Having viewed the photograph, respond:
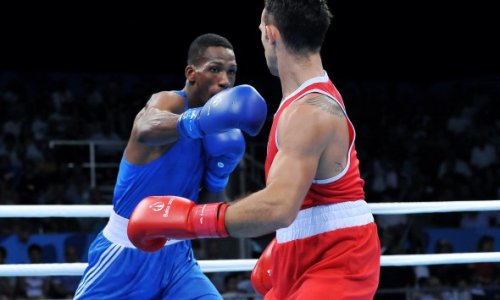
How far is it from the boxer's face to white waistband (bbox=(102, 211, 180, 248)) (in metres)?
0.56

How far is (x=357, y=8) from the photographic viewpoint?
1098cm

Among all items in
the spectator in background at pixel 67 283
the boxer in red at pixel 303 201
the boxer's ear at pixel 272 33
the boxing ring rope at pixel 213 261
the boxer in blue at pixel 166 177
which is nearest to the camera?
the boxer in red at pixel 303 201

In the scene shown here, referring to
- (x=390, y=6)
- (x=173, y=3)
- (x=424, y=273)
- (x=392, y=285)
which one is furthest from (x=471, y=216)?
(x=173, y=3)

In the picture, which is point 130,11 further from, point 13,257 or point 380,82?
point 13,257

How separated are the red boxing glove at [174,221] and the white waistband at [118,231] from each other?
735 millimetres

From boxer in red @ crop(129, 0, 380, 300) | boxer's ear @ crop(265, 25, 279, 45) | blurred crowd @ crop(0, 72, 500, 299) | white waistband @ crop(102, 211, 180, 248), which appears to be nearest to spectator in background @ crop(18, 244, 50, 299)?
blurred crowd @ crop(0, 72, 500, 299)

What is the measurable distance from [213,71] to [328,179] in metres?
0.96

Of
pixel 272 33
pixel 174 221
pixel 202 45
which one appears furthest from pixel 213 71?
pixel 174 221

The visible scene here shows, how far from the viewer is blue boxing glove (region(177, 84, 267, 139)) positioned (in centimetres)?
240

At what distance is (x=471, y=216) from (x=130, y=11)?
517 cm

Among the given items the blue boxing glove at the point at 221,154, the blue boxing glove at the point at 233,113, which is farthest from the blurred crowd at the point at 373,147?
the blue boxing glove at the point at 233,113

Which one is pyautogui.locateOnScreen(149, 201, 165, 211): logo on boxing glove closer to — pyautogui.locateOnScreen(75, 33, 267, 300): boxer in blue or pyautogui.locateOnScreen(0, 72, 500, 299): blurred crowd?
pyautogui.locateOnScreen(75, 33, 267, 300): boxer in blue

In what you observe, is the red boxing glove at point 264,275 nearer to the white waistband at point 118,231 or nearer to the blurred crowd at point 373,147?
the white waistband at point 118,231

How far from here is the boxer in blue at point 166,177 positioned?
2.77m
